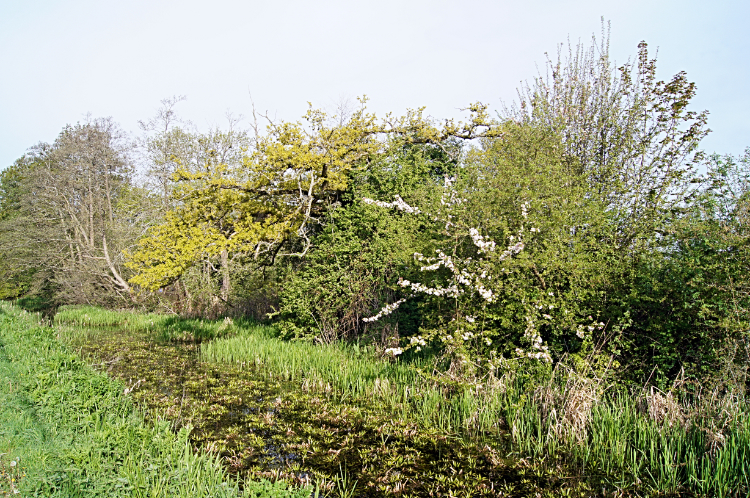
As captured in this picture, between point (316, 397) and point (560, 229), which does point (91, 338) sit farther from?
point (560, 229)

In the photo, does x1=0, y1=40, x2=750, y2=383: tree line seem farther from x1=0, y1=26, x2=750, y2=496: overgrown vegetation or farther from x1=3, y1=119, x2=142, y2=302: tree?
x1=3, y1=119, x2=142, y2=302: tree

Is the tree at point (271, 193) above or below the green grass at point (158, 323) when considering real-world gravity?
above

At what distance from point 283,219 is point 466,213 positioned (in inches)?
219

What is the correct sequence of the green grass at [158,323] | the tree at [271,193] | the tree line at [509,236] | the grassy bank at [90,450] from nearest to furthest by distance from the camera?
the grassy bank at [90,450] < the tree line at [509,236] < the tree at [271,193] < the green grass at [158,323]

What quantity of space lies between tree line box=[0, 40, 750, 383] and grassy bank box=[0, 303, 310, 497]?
2.95m

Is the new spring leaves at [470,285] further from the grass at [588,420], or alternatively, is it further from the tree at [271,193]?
the tree at [271,193]

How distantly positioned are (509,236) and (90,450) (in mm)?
5066

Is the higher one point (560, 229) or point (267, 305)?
point (560, 229)

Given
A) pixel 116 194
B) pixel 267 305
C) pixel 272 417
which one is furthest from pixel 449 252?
pixel 116 194

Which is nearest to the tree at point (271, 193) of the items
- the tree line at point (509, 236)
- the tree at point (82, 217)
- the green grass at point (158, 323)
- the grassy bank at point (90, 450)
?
the tree line at point (509, 236)

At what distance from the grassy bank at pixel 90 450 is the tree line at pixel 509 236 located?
2.95 m

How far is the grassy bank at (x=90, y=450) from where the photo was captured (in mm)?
3512

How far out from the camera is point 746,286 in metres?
4.59

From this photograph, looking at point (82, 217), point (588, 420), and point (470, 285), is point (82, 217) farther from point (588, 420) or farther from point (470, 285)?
point (588, 420)
